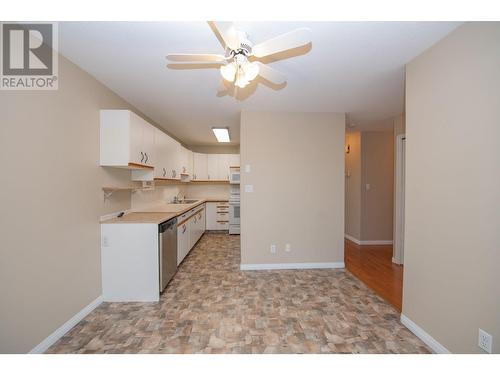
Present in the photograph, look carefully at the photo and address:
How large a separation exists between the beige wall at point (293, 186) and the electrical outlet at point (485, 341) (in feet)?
7.03

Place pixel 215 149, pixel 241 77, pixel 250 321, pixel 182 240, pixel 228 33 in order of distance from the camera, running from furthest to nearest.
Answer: pixel 215 149 < pixel 182 240 < pixel 250 321 < pixel 241 77 < pixel 228 33

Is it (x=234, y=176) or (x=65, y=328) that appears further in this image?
(x=234, y=176)

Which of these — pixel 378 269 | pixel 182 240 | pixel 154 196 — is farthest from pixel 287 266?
pixel 154 196

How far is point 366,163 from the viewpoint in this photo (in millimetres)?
4867

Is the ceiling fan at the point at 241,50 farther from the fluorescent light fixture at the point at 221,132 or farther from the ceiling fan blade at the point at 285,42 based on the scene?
the fluorescent light fixture at the point at 221,132

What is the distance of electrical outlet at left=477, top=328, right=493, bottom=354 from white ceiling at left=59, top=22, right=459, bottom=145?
211 cm

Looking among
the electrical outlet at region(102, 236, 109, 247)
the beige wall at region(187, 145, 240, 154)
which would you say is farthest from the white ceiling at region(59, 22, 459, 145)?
the beige wall at region(187, 145, 240, 154)

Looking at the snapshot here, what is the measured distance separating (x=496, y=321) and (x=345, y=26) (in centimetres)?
216

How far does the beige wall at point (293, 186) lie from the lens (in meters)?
3.47

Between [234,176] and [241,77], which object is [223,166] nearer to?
[234,176]

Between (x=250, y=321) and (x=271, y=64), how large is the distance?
2.49 metres

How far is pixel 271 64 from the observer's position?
2059 mm
